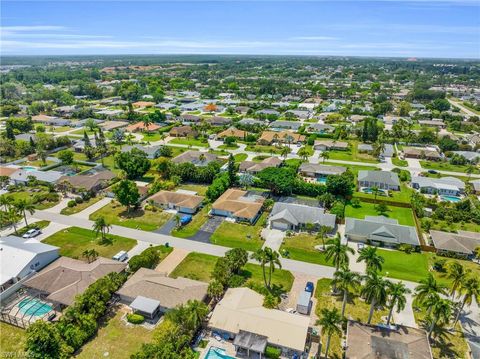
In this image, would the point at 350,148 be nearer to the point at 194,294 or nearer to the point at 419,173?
the point at 419,173

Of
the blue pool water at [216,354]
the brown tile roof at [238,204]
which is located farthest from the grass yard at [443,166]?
the blue pool water at [216,354]

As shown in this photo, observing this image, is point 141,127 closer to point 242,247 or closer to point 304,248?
point 242,247

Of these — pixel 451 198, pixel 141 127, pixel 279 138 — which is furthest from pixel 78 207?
pixel 451 198

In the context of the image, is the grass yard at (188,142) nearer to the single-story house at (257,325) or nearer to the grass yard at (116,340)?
the single-story house at (257,325)

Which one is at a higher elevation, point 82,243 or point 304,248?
point 304,248

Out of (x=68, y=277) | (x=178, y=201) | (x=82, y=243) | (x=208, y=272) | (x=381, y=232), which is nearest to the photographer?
(x=68, y=277)

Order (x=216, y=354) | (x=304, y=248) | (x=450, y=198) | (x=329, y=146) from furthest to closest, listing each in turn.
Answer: (x=329, y=146) → (x=450, y=198) → (x=304, y=248) → (x=216, y=354)

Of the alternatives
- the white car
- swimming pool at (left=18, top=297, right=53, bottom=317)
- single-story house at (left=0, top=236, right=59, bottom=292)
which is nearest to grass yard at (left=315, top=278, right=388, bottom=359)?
swimming pool at (left=18, top=297, right=53, bottom=317)

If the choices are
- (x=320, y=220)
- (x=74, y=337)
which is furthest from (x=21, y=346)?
(x=320, y=220)
